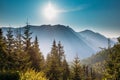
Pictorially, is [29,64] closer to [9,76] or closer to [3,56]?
[3,56]

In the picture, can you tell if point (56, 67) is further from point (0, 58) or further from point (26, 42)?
point (0, 58)


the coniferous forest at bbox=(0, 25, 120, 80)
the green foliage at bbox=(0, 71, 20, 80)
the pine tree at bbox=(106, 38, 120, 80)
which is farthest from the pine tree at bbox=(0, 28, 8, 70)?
the green foliage at bbox=(0, 71, 20, 80)

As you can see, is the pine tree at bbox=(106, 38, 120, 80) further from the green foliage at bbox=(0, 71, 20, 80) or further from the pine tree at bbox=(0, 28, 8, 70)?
the pine tree at bbox=(0, 28, 8, 70)

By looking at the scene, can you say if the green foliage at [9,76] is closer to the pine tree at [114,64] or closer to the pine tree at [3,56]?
the pine tree at [114,64]

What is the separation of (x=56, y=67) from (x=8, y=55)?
1459 centimetres

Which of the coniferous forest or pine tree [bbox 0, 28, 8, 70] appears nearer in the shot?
the coniferous forest

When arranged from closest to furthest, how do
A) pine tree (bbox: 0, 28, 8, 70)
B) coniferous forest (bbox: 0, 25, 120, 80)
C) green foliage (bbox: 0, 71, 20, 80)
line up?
green foliage (bbox: 0, 71, 20, 80)
coniferous forest (bbox: 0, 25, 120, 80)
pine tree (bbox: 0, 28, 8, 70)

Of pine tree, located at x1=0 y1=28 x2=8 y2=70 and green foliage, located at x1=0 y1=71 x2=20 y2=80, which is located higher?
pine tree, located at x1=0 y1=28 x2=8 y2=70

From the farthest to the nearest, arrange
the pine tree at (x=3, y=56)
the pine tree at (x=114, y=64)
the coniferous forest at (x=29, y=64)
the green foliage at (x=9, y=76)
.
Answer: the pine tree at (x=3, y=56)
the pine tree at (x=114, y=64)
the coniferous forest at (x=29, y=64)
the green foliage at (x=9, y=76)

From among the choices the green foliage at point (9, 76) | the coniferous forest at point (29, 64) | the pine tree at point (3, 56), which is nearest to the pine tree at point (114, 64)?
the coniferous forest at point (29, 64)

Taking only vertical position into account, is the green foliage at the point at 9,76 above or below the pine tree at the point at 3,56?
below

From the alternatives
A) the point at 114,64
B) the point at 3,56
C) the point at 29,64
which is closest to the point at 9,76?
the point at 114,64

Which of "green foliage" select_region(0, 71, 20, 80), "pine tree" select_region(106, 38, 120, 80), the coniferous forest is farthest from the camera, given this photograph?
"pine tree" select_region(106, 38, 120, 80)

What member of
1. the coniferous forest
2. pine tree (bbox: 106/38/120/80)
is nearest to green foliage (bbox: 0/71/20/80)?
the coniferous forest
